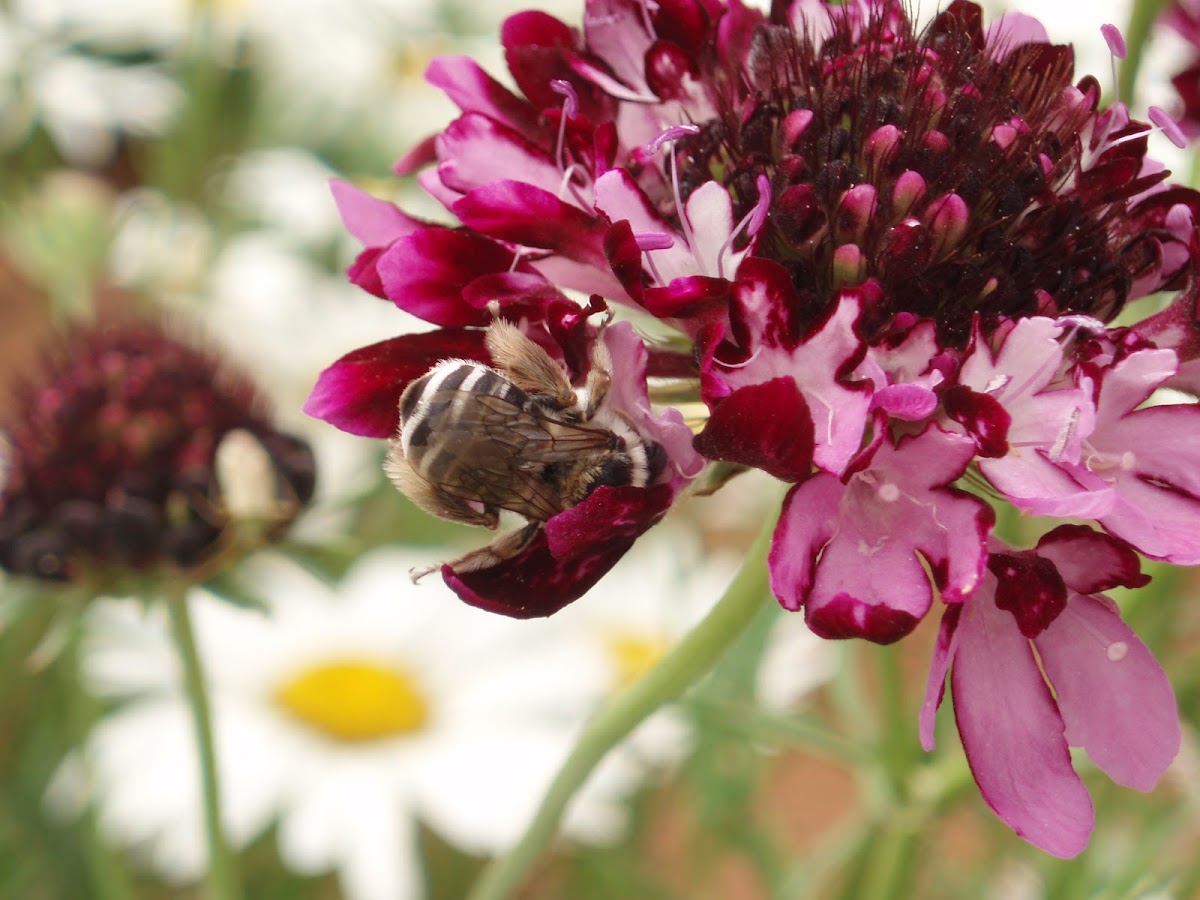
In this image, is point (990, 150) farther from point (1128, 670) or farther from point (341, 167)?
point (341, 167)

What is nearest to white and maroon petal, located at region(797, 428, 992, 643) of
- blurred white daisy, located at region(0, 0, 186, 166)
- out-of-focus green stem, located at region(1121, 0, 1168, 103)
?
out-of-focus green stem, located at region(1121, 0, 1168, 103)

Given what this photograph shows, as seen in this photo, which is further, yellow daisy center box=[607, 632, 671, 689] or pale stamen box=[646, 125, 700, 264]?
yellow daisy center box=[607, 632, 671, 689]

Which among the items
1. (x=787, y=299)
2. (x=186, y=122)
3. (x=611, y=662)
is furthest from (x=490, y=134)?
(x=186, y=122)

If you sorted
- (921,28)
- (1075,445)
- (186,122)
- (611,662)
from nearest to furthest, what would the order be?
(1075,445)
(921,28)
(611,662)
(186,122)

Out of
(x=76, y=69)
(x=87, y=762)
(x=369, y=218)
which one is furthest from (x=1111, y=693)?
(x=76, y=69)

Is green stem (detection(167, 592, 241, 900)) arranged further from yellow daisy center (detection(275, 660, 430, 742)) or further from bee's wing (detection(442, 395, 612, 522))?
yellow daisy center (detection(275, 660, 430, 742))

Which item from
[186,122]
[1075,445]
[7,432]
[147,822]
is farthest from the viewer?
[186,122]
